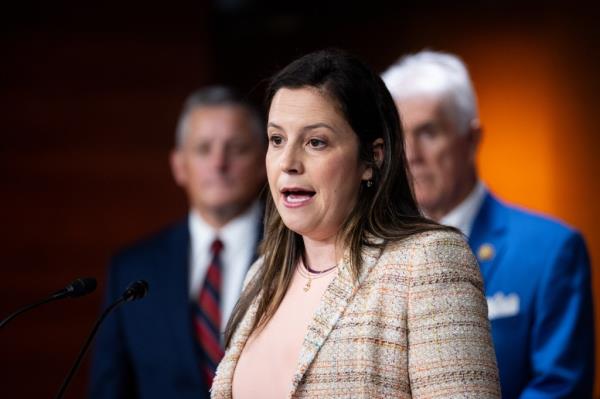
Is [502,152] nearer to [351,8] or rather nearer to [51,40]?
[351,8]

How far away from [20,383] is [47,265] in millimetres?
506

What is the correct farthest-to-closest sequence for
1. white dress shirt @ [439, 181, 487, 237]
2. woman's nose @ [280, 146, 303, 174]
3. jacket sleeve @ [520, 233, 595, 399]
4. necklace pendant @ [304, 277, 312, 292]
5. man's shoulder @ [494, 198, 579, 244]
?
white dress shirt @ [439, 181, 487, 237], man's shoulder @ [494, 198, 579, 244], jacket sleeve @ [520, 233, 595, 399], necklace pendant @ [304, 277, 312, 292], woman's nose @ [280, 146, 303, 174]

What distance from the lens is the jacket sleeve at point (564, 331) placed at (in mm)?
2510

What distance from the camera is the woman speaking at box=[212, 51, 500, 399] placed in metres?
1.59

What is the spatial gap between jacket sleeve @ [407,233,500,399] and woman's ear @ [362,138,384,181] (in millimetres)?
186

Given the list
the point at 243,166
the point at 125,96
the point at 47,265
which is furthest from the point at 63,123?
the point at 243,166

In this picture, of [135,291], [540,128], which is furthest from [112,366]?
[540,128]

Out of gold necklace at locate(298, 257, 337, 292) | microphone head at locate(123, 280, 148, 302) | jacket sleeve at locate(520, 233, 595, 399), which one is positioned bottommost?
jacket sleeve at locate(520, 233, 595, 399)

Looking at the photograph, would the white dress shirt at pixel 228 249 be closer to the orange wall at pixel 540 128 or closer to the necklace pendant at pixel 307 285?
the necklace pendant at pixel 307 285

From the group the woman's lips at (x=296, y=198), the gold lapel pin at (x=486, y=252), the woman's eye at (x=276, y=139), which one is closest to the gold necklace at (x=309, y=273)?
the woman's lips at (x=296, y=198)

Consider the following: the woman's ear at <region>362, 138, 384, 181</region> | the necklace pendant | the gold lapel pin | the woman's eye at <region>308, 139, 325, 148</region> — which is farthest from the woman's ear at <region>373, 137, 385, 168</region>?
the gold lapel pin

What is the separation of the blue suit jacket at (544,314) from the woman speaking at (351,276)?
91 cm

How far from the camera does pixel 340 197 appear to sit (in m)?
1.74

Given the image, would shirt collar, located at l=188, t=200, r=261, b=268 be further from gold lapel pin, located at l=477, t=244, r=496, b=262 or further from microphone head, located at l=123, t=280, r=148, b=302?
microphone head, located at l=123, t=280, r=148, b=302
